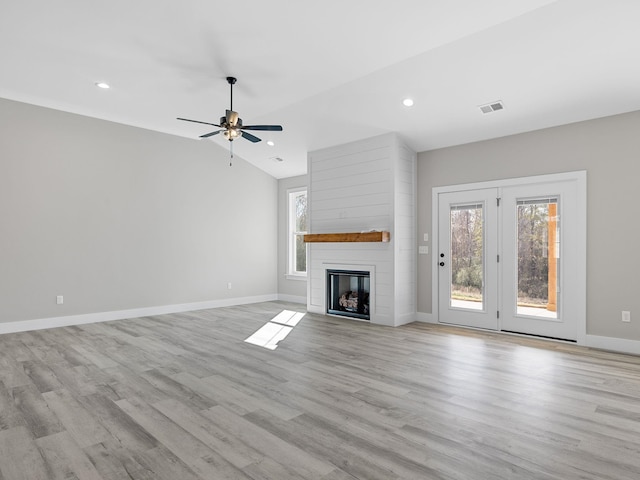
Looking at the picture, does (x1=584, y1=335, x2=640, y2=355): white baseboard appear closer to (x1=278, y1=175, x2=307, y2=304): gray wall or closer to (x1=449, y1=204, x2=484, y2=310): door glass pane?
(x1=449, y1=204, x2=484, y2=310): door glass pane

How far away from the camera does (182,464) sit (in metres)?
2.20

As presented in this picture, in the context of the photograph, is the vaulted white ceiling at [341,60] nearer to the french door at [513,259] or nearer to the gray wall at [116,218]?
the gray wall at [116,218]

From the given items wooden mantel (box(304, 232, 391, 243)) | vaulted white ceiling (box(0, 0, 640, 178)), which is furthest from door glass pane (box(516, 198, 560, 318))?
wooden mantel (box(304, 232, 391, 243))

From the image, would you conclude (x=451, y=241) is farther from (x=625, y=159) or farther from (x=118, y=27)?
(x=118, y=27)

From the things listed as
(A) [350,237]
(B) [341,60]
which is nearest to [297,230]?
(A) [350,237]

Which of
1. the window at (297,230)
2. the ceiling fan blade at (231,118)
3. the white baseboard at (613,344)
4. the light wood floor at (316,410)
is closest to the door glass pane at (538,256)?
the white baseboard at (613,344)

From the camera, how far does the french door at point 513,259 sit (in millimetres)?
5020

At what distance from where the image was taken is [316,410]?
2926 millimetres

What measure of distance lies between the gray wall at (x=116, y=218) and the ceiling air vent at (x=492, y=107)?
5007mm

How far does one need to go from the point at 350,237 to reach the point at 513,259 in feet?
7.81

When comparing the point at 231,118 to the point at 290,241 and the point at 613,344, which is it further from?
the point at 613,344

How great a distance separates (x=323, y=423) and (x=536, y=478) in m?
1.29

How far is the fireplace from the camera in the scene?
21.5 feet

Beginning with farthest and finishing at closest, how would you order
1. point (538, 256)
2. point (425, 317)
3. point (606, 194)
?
point (425, 317) < point (538, 256) < point (606, 194)
